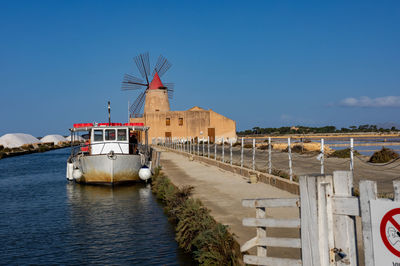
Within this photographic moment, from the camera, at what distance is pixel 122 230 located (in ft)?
36.2

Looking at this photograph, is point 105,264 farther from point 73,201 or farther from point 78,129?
point 78,129

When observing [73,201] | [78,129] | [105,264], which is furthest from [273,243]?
[78,129]

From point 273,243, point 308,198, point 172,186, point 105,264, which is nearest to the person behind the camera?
point 308,198

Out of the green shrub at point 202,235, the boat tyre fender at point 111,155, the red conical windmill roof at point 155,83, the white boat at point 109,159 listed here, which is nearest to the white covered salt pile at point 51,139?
the red conical windmill roof at point 155,83

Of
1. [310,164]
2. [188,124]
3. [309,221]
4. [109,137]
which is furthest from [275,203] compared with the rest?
[188,124]

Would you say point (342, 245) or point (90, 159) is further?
point (90, 159)

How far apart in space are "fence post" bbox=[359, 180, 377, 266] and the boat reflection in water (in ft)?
15.2

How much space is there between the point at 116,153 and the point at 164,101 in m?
44.6

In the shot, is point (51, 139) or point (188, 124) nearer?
point (188, 124)

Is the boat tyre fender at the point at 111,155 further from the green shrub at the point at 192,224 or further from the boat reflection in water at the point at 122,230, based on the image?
the green shrub at the point at 192,224

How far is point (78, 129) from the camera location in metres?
23.6

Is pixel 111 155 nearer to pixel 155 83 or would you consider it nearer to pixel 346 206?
pixel 346 206

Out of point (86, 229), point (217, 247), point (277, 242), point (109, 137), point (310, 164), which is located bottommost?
point (86, 229)

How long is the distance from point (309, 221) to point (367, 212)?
0.73 meters
